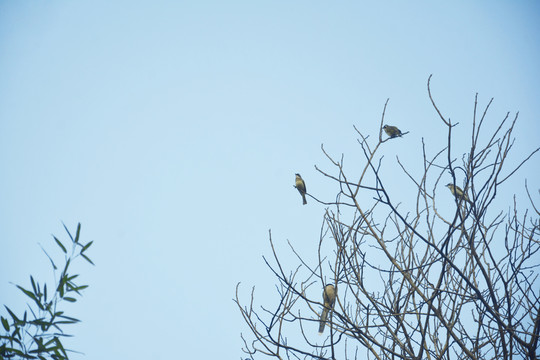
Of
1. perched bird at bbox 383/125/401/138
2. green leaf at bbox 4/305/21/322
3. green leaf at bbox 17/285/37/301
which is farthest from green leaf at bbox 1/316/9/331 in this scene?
perched bird at bbox 383/125/401/138

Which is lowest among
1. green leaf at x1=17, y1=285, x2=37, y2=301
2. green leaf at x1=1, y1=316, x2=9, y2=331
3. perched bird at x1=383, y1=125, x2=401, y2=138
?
green leaf at x1=1, y1=316, x2=9, y2=331

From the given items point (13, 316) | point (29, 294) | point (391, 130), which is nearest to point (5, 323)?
point (13, 316)

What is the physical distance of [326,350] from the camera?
2812 mm

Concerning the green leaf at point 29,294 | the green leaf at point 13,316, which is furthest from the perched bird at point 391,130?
the green leaf at point 13,316

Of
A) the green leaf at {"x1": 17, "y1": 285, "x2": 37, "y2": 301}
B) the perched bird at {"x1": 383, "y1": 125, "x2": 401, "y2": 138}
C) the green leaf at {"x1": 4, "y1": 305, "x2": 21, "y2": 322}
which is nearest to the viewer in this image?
the green leaf at {"x1": 4, "y1": 305, "x2": 21, "y2": 322}

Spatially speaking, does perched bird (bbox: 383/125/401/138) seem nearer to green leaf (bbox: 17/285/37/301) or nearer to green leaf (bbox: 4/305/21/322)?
green leaf (bbox: 17/285/37/301)

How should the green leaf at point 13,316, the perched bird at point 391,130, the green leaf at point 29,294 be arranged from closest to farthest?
the green leaf at point 13,316 → the green leaf at point 29,294 → the perched bird at point 391,130

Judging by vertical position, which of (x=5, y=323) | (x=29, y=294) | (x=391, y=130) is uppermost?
(x=391, y=130)

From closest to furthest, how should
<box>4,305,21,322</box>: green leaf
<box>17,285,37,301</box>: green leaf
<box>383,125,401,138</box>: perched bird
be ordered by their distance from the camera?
<box>4,305,21,322</box>: green leaf
<box>17,285,37,301</box>: green leaf
<box>383,125,401,138</box>: perched bird

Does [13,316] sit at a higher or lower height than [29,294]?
lower

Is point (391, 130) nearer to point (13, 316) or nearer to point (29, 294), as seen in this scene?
point (29, 294)

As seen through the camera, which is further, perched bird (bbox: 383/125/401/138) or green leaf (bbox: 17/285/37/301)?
perched bird (bbox: 383/125/401/138)

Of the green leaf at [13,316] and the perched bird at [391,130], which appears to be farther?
the perched bird at [391,130]

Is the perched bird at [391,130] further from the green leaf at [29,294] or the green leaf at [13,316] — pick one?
the green leaf at [13,316]
